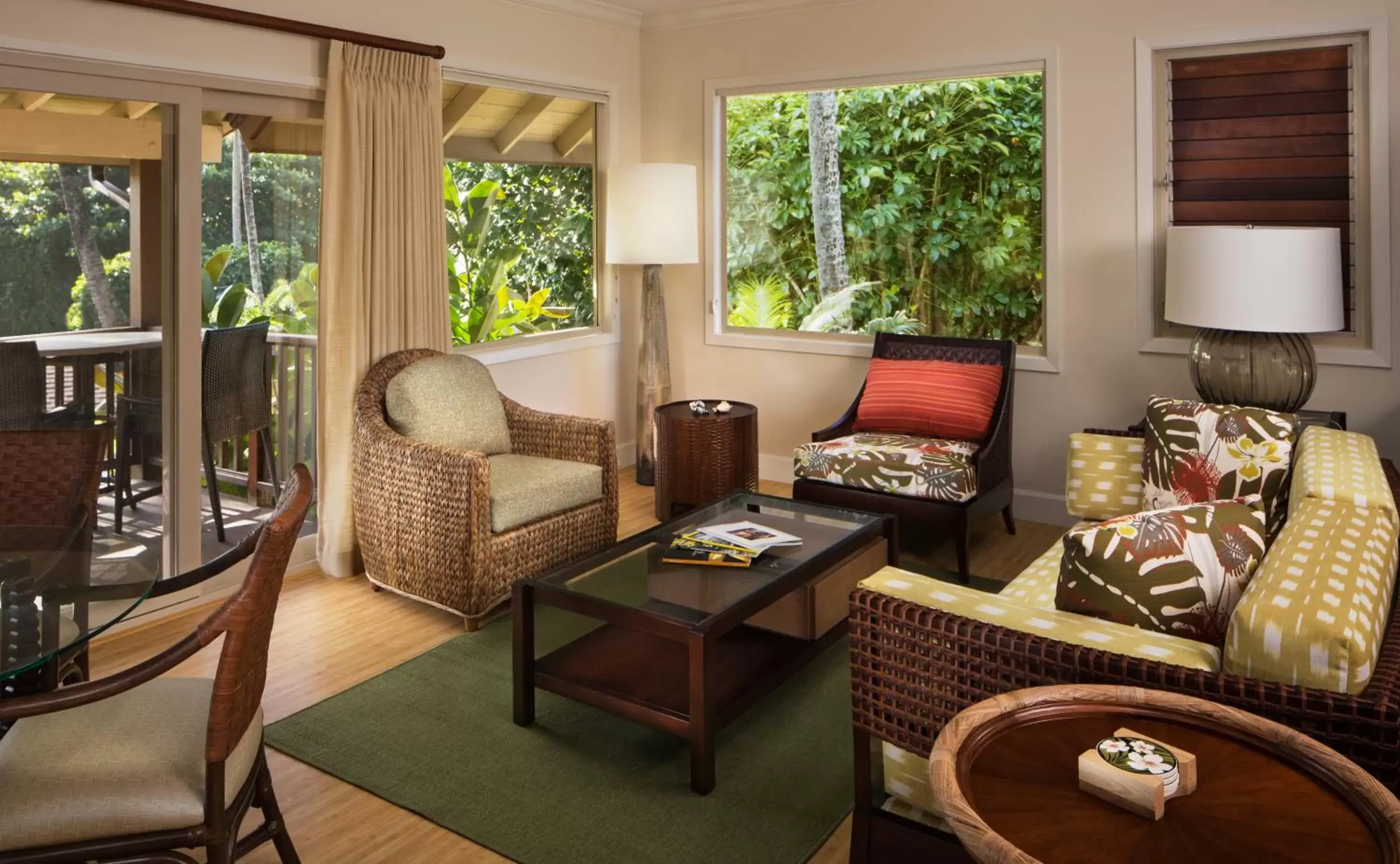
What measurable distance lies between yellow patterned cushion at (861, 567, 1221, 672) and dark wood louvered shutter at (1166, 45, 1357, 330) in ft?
9.61

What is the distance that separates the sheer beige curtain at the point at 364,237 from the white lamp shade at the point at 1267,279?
116 inches

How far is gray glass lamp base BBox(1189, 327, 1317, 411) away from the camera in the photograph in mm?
3695

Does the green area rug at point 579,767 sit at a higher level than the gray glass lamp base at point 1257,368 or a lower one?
lower

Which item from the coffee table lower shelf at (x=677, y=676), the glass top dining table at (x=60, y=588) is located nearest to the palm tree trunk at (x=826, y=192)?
the coffee table lower shelf at (x=677, y=676)

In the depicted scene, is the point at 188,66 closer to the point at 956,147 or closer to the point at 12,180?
the point at 12,180

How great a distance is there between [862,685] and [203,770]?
3.81 feet

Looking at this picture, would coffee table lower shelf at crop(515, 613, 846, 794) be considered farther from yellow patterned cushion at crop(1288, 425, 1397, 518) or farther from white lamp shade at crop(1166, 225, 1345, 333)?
white lamp shade at crop(1166, 225, 1345, 333)

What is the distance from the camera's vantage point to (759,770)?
2.76 metres

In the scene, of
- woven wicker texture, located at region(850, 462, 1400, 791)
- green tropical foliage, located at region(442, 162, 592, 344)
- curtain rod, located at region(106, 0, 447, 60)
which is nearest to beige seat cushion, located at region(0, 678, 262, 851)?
woven wicker texture, located at region(850, 462, 1400, 791)

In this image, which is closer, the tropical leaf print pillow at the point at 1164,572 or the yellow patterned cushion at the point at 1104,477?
the tropical leaf print pillow at the point at 1164,572

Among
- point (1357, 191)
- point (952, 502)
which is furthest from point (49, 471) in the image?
point (1357, 191)

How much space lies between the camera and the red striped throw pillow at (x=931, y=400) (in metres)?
4.57

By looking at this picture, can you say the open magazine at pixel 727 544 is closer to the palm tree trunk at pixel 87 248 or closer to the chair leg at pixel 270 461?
the chair leg at pixel 270 461

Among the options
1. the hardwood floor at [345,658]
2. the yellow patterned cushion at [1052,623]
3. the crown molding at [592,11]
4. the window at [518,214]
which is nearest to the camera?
the yellow patterned cushion at [1052,623]
